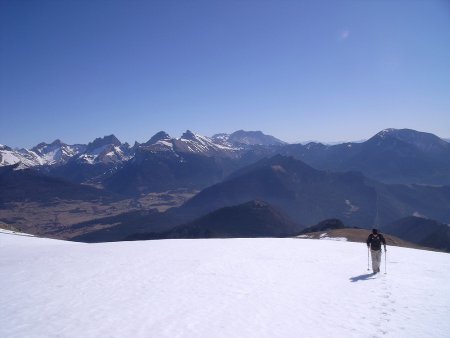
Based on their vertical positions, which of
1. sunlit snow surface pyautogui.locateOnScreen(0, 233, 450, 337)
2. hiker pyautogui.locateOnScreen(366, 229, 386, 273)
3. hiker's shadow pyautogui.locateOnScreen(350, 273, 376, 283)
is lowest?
sunlit snow surface pyautogui.locateOnScreen(0, 233, 450, 337)

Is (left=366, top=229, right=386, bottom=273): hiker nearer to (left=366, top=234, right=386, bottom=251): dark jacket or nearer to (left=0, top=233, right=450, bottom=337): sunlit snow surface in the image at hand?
(left=366, top=234, right=386, bottom=251): dark jacket

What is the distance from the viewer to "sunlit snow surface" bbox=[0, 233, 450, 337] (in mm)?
13758

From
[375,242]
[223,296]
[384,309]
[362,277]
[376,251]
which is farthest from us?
[375,242]

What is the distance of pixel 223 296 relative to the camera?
17.6 meters

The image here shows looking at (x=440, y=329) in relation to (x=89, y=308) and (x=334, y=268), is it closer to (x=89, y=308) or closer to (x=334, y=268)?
(x=334, y=268)

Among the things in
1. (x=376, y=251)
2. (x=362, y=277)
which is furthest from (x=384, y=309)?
(x=376, y=251)

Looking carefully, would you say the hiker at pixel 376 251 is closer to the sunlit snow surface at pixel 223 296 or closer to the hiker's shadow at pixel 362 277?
the hiker's shadow at pixel 362 277

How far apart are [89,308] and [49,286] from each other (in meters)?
5.43

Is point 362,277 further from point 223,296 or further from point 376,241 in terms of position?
point 223,296

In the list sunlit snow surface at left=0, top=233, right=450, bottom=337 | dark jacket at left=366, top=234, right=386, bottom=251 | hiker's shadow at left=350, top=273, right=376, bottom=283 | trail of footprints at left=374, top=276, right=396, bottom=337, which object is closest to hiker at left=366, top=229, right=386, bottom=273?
dark jacket at left=366, top=234, right=386, bottom=251

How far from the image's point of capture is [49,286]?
20188 millimetres

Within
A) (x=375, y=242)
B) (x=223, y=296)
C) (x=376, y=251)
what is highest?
(x=375, y=242)

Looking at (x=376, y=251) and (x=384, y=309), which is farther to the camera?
(x=376, y=251)

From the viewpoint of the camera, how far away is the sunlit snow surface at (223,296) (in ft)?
45.1
